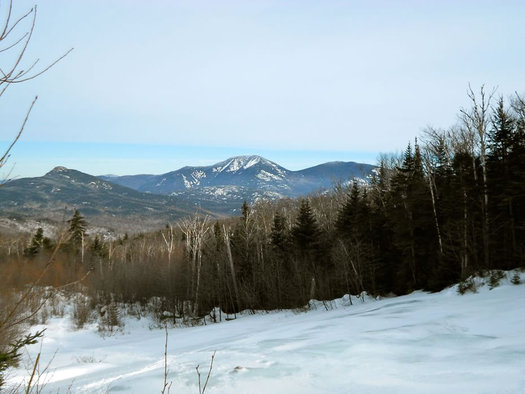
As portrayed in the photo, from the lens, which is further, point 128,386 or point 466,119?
point 466,119

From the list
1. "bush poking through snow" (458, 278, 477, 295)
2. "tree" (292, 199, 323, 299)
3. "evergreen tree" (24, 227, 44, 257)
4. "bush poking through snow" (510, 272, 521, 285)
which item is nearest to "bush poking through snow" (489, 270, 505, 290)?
"bush poking through snow" (510, 272, 521, 285)

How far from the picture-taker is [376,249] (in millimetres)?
34031

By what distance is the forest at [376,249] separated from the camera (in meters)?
23.9

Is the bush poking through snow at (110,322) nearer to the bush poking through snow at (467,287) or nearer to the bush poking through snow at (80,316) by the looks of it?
the bush poking through snow at (80,316)

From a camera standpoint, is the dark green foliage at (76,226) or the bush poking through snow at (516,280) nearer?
the dark green foliage at (76,226)

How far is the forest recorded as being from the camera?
23.9 m

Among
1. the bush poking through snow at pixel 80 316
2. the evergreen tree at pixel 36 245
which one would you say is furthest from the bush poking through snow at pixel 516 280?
the evergreen tree at pixel 36 245

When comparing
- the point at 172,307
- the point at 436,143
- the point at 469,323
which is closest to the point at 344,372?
the point at 469,323

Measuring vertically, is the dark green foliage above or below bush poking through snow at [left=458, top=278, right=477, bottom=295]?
above

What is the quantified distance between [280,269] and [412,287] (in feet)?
47.6

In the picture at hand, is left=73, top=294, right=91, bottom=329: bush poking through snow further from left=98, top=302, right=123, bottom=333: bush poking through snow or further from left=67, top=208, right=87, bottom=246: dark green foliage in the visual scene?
left=67, top=208, right=87, bottom=246: dark green foliage

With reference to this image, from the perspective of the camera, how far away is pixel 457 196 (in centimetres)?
2548

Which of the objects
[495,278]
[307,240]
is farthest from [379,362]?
[307,240]

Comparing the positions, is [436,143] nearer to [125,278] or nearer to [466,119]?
[466,119]
